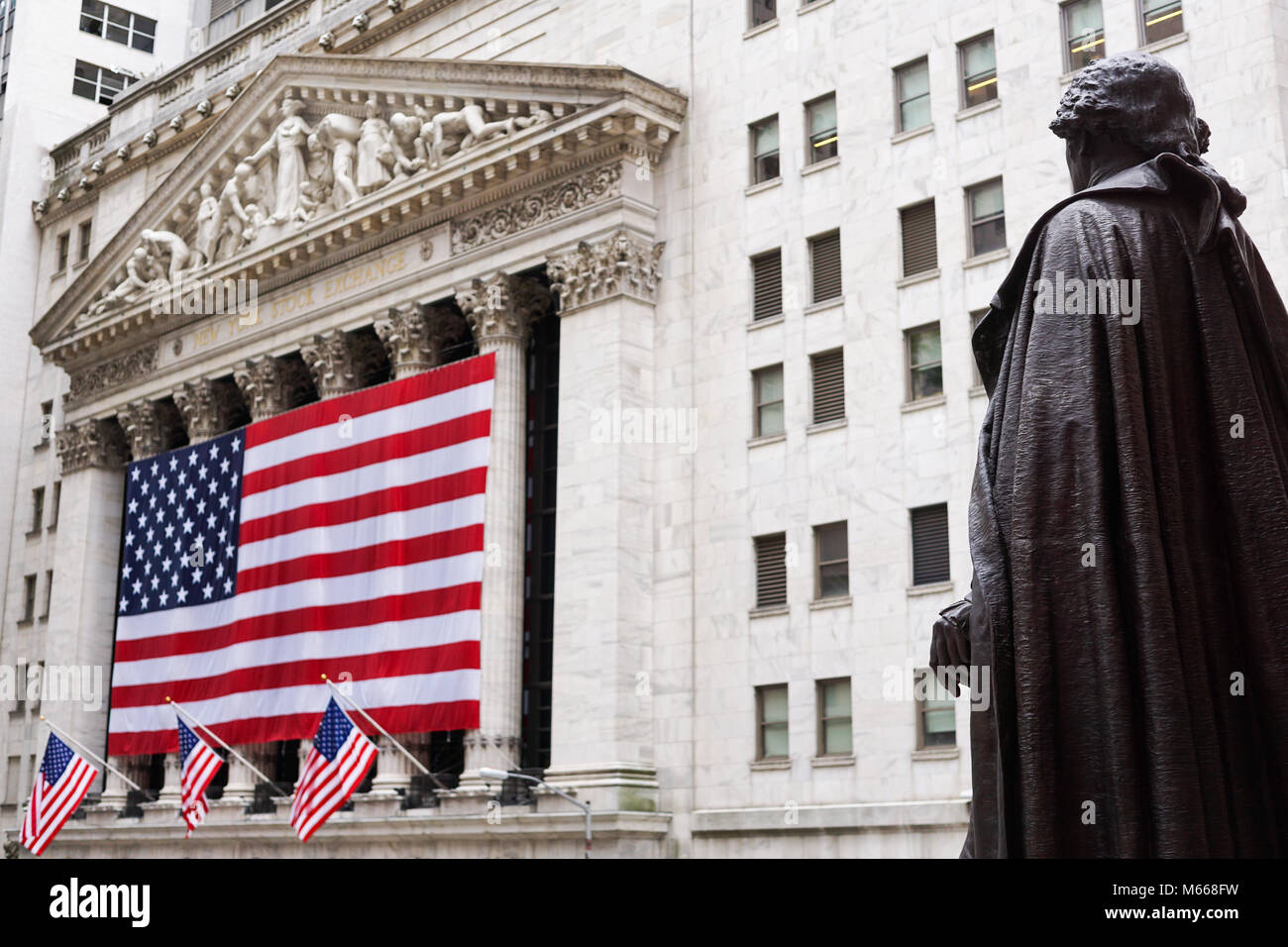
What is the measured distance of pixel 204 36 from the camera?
65.6 metres

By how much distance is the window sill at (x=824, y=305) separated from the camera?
34719 mm

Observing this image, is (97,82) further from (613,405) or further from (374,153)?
(613,405)

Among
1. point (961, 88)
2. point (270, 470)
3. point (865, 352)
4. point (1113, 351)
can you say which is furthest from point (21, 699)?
point (1113, 351)

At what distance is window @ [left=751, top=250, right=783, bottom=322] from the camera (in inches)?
1427

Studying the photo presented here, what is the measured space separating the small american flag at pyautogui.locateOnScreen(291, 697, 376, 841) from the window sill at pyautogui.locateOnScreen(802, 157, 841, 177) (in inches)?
652

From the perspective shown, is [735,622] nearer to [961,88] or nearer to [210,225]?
[961,88]

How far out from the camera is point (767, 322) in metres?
35.9

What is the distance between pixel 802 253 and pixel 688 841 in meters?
13.8

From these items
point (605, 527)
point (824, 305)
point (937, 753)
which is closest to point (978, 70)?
point (824, 305)

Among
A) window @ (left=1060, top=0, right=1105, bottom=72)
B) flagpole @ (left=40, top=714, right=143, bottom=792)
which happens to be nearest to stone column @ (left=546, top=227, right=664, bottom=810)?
window @ (left=1060, top=0, right=1105, bottom=72)

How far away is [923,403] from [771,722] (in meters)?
7.94

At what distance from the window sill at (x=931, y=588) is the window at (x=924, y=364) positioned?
4.15 metres

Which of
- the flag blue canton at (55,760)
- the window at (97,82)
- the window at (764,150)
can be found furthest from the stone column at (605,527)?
the window at (97,82)

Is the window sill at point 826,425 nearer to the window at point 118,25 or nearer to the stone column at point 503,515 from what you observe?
the stone column at point 503,515
